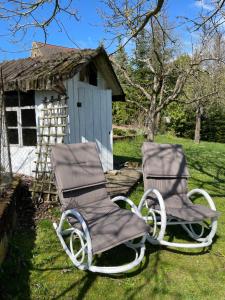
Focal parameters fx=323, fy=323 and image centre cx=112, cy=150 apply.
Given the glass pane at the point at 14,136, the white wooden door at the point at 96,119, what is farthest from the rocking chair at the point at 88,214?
the glass pane at the point at 14,136

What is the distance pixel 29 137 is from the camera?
320 inches

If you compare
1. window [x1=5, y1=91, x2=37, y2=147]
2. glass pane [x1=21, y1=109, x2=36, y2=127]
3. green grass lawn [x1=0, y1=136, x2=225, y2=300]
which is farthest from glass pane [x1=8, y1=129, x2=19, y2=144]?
green grass lawn [x1=0, y1=136, x2=225, y2=300]

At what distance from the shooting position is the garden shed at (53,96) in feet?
24.1

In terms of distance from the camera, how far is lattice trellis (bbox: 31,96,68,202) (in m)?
7.30

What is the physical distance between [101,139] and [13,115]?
2668 millimetres

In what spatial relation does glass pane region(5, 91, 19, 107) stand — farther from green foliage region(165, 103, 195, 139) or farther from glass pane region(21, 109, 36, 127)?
green foliage region(165, 103, 195, 139)

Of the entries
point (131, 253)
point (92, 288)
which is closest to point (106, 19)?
point (131, 253)

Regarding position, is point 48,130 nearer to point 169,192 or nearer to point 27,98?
point 27,98

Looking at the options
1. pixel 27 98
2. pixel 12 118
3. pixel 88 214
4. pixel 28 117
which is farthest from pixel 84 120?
pixel 88 214

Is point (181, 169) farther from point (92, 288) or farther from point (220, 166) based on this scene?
point (220, 166)

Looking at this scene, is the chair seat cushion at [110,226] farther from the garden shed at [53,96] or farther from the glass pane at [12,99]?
the glass pane at [12,99]

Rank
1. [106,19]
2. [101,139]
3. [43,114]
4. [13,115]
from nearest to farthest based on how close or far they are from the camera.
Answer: [106,19] → [43,114] → [13,115] → [101,139]

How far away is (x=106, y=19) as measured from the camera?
6523 mm

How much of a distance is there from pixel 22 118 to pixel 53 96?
3.67 feet
